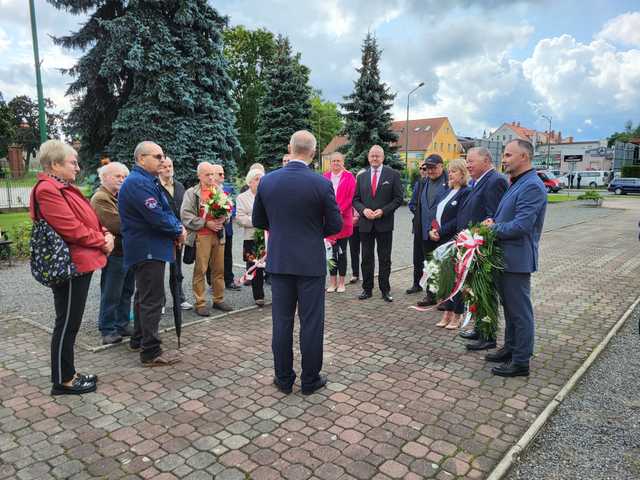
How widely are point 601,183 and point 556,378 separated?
56.7 metres

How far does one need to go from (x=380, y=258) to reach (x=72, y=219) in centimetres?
444

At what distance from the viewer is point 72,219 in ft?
12.3

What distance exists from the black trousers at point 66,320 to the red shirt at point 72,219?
16cm

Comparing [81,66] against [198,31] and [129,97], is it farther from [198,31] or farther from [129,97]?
[198,31]

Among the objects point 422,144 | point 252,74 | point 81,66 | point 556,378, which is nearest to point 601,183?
point 422,144

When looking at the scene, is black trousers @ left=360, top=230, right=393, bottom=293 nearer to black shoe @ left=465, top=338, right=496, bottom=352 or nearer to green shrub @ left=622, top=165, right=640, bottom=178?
black shoe @ left=465, top=338, right=496, bottom=352

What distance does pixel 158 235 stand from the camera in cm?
442

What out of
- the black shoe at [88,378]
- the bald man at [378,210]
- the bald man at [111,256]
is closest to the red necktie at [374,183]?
the bald man at [378,210]

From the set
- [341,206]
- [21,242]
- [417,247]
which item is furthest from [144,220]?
[21,242]

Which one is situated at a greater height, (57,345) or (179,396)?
(57,345)

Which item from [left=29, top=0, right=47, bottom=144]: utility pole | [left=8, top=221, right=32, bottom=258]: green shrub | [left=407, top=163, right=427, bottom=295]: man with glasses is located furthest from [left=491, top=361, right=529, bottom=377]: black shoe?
[left=29, top=0, right=47, bottom=144]: utility pole

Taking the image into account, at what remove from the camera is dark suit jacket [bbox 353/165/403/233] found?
6.95 m

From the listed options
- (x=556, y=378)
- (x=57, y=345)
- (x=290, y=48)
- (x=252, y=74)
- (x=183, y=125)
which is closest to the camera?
(x=57, y=345)

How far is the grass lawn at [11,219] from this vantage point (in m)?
15.3
